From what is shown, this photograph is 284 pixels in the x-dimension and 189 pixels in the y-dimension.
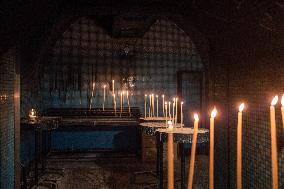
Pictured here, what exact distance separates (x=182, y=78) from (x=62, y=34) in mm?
4166

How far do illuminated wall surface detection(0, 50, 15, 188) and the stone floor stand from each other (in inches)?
88.1

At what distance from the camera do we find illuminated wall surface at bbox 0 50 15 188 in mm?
5016

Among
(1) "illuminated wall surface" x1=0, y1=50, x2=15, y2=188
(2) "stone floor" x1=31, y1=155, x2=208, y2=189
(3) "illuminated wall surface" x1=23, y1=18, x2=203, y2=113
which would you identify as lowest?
(2) "stone floor" x1=31, y1=155, x2=208, y2=189

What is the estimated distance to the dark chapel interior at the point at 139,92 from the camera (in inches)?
165

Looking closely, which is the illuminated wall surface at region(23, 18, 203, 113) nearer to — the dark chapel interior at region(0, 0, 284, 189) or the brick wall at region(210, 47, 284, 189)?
the dark chapel interior at region(0, 0, 284, 189)

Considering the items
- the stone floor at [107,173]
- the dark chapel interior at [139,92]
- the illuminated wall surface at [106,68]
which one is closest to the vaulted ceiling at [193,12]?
the dark chapel interior at [139,92]

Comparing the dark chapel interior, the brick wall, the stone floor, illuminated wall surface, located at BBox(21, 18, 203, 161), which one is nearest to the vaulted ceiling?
the dark chapel interior

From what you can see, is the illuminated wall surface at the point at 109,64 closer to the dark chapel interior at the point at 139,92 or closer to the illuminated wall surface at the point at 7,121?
the dark chapel interior at the point at 139,92

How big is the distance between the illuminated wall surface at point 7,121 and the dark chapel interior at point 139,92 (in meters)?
0.02

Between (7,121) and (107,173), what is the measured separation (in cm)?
418

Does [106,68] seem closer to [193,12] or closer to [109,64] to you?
[109,64]

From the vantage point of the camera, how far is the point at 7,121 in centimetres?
532

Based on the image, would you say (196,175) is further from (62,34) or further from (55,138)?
(62,34)

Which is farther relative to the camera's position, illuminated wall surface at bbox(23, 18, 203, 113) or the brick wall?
illuminated wall surface at bbox(23, 18, 203, 113)
